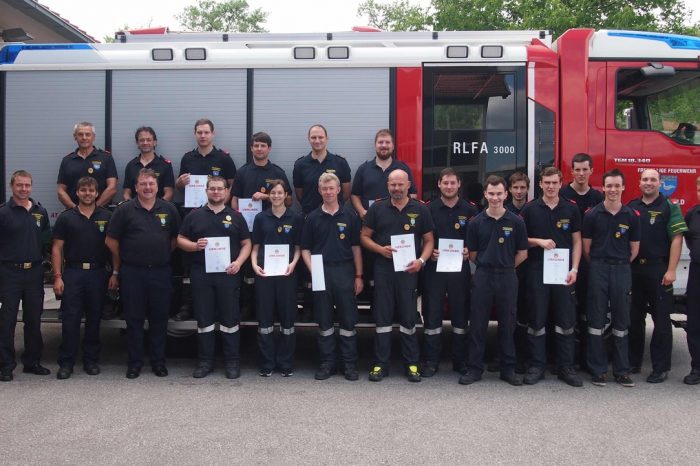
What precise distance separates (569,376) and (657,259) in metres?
1.38

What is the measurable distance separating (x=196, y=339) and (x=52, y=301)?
1.59 meters

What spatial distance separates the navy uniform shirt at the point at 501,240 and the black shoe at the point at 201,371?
2752mm

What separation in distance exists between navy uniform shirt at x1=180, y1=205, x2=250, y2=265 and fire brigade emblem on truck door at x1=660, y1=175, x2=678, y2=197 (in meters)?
4.10

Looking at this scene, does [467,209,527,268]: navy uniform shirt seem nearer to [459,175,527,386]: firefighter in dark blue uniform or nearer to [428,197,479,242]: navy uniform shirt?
[459,175,527,386]: firefighter in dark blue uniform

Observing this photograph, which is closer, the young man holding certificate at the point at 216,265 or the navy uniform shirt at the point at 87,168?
the young man holding certificate at the point at 216,265

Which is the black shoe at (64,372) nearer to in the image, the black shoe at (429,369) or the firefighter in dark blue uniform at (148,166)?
the firefighter in dark blue uniform at (148,166)

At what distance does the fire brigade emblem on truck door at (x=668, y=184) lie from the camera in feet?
21.3

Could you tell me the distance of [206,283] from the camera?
625 centimetres

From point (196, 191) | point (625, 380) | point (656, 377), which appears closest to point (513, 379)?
point (625, 380)

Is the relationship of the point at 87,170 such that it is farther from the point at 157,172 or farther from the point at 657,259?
the point at 657,259

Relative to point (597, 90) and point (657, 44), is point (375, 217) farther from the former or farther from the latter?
Answer: point (657, 44)

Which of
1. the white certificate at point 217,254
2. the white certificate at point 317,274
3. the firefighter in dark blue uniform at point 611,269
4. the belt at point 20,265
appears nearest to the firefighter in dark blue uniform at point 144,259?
the white certificate at point 217,254

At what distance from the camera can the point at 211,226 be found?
622 cm

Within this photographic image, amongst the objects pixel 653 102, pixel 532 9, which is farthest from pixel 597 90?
pixel 532 9
